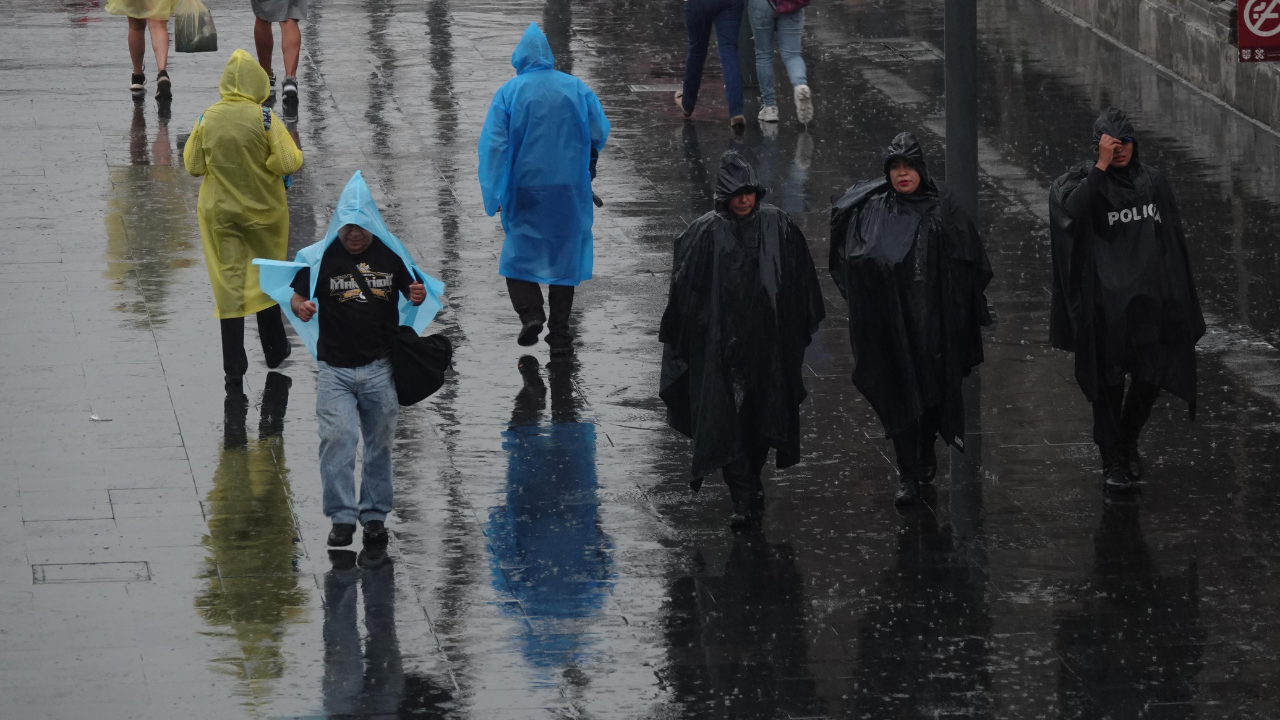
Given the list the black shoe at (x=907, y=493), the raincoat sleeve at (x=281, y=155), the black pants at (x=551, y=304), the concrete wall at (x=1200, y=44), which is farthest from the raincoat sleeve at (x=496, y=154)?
the concrete wall at (x=1200, y=44)

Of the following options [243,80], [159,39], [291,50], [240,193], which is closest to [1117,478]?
[240,193]

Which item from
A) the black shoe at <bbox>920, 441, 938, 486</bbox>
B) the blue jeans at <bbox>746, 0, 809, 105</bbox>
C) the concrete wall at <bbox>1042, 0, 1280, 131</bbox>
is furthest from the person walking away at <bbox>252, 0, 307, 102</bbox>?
the black shoe at <bbox>920, 441, 938, 486</bbox>

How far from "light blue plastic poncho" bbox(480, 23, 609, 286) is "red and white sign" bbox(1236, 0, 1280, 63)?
324cm

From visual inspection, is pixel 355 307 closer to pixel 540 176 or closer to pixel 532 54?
pixel 540 176

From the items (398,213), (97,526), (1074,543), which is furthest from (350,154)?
(1074,543)

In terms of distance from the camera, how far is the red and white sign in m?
10.5

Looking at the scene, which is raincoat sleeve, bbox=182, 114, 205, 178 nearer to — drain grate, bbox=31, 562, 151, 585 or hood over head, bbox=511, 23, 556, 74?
hood over head, bbox=511, 23, 556, 74

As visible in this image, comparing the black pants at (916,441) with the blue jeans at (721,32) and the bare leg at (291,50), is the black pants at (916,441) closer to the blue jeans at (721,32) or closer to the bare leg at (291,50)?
the blue jeans at (721,32)

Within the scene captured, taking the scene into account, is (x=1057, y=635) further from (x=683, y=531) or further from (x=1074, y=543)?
(x=683, y=531)

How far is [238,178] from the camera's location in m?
10.3

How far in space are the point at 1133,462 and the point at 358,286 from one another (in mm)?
3297

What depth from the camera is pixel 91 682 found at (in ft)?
22.6

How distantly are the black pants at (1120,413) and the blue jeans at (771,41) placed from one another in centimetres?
730

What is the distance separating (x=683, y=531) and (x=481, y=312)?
3451 millimetres
